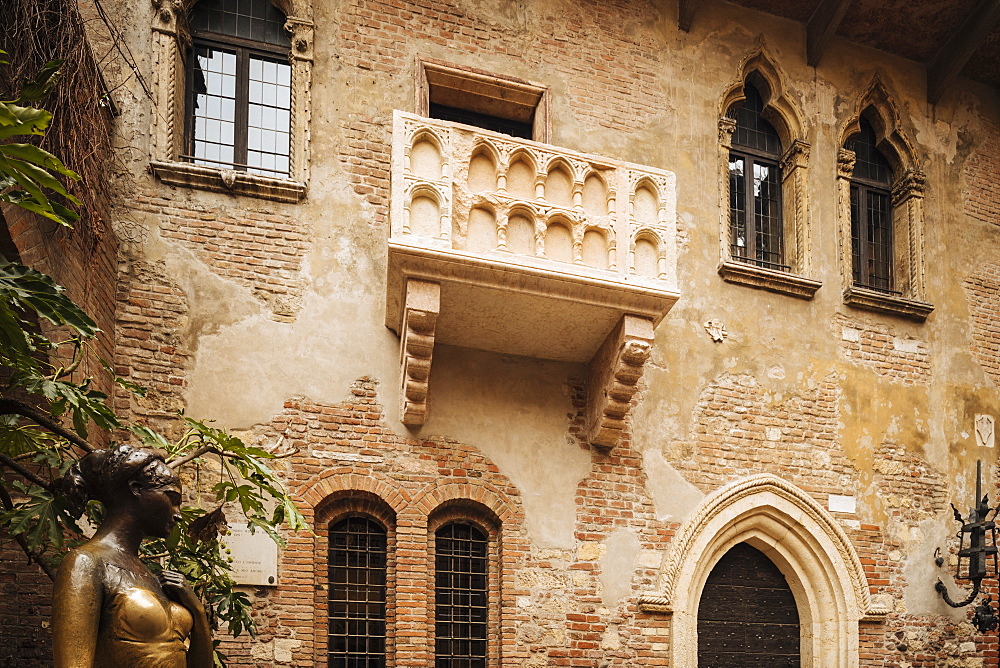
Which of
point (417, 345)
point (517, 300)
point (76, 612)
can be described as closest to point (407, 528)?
point (417, 345)

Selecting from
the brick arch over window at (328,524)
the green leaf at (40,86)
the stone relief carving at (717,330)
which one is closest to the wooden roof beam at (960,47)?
the stone relief carving at (717,330)

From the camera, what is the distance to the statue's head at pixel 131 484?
144 inches

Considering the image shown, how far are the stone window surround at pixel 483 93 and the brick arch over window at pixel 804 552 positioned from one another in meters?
3.66

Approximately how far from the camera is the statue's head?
367 centimetres

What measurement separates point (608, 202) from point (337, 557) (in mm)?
3510

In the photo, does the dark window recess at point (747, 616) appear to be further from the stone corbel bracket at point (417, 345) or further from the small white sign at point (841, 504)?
the stone corbel bracket at point (417, 345)

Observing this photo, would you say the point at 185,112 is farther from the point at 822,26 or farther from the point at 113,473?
the point at 822,26

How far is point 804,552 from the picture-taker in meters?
9.38

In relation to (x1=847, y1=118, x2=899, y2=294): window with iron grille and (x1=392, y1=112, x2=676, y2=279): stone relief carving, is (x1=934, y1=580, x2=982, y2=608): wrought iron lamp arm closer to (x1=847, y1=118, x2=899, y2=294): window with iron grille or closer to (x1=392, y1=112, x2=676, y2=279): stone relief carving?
(x1=847, y1=118, x2=899, y2=294): window with iron grille

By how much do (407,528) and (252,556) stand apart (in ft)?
3.96

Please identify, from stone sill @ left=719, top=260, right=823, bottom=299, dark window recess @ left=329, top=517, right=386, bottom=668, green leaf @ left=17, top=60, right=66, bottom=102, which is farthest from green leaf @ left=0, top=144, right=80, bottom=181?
stone sill @ left=719, top=260, right=823, bottom=299

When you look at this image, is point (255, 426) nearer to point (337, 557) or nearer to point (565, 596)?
point (337, 557)

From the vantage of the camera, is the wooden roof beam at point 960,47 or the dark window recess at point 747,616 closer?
the dark window recess at point 747,616

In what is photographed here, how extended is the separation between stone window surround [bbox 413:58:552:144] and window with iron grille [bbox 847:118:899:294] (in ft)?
11.6
